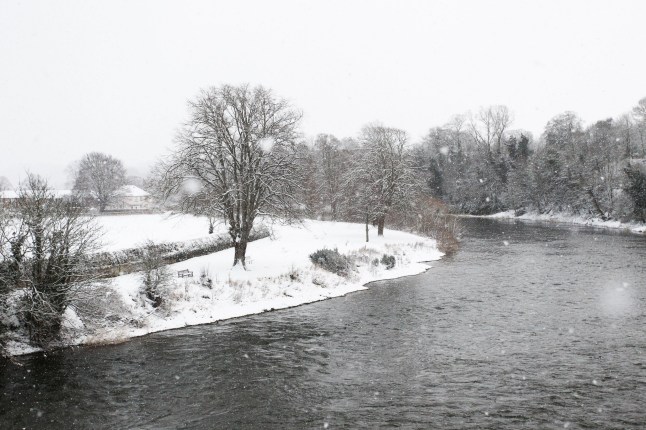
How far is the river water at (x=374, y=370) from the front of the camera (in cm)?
1177

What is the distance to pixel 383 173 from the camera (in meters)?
47.1

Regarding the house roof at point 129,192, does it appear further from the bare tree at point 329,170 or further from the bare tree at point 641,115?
the bare tree at point 641,115

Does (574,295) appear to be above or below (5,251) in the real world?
below

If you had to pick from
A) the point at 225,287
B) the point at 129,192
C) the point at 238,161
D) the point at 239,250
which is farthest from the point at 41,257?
the point at 129,192

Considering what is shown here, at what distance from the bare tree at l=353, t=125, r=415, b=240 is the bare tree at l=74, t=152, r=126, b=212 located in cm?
5918

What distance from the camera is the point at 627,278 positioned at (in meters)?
27.4

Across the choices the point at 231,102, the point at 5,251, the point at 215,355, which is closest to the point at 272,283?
the point at 215,355

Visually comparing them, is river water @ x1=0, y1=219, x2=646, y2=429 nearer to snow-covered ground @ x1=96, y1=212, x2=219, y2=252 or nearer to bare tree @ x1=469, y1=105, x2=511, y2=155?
snow-covered ground @ x1=96, y1=212, x2=219, y2=252

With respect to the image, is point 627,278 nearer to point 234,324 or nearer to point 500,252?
point 500,252

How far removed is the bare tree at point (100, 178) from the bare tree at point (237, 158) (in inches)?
2551

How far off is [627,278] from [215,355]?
2470 centimetres

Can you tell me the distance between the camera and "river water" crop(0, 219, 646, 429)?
1177 cm

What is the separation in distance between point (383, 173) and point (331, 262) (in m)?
18.5

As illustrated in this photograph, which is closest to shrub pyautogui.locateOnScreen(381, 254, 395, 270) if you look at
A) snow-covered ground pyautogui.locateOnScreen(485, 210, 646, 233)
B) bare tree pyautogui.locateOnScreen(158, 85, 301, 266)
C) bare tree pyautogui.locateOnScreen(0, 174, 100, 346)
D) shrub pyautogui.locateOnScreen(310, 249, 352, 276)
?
shrub pyautogui.locateOnScreen(310, 249, 352, 276)
